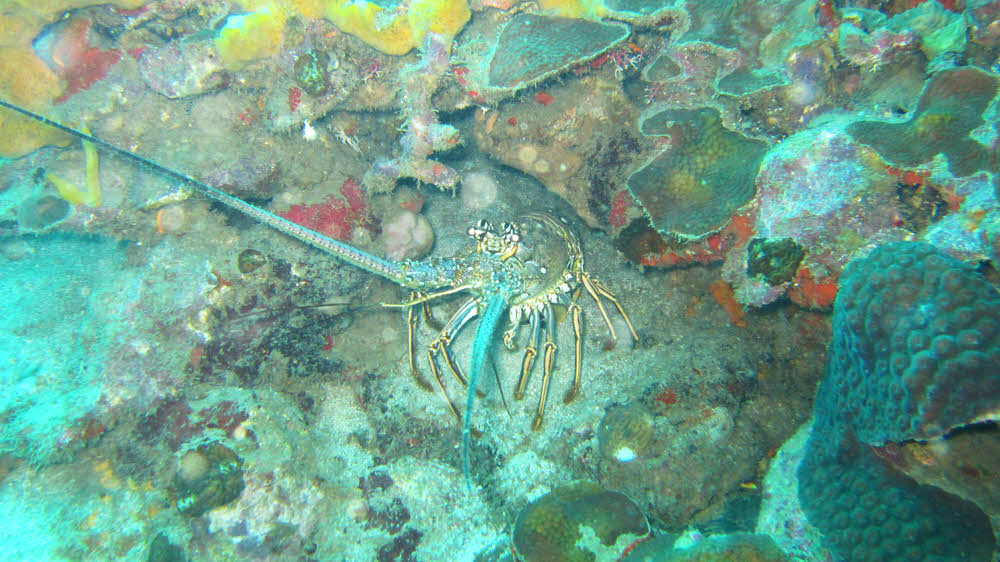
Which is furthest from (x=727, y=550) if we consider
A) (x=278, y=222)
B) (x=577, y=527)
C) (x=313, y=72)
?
(x=313, y=72)

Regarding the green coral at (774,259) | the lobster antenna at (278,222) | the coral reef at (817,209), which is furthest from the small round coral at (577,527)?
the lobster antenna at (278,222)

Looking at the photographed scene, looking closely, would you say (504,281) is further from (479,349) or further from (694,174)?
(694,174)

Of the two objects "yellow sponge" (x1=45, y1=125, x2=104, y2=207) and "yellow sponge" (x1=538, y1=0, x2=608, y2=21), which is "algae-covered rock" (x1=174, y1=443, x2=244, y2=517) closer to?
"yellow sponge" (x1=45, y1=125, x2=104, y2=207)

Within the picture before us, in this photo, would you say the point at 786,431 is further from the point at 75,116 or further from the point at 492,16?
the point at 75,116

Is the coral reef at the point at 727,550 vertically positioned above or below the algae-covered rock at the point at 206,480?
above

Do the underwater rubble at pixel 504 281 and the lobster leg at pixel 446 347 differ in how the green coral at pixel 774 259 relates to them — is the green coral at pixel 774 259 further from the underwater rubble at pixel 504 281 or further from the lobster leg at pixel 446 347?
the lobster leg at pixel 446 347

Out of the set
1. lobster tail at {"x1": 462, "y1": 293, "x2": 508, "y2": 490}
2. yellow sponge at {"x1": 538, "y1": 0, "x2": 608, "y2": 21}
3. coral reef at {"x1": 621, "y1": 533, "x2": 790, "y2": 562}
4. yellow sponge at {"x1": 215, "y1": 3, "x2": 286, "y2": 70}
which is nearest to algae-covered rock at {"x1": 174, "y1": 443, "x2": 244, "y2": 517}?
lobster tail at {"x1": 462, "y1": 293, "x2": 508, "y2": 490}

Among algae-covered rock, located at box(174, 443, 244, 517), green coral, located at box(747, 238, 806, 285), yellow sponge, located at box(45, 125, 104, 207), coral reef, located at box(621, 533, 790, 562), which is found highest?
green coral, located at box(747, 238, 806, 285)
